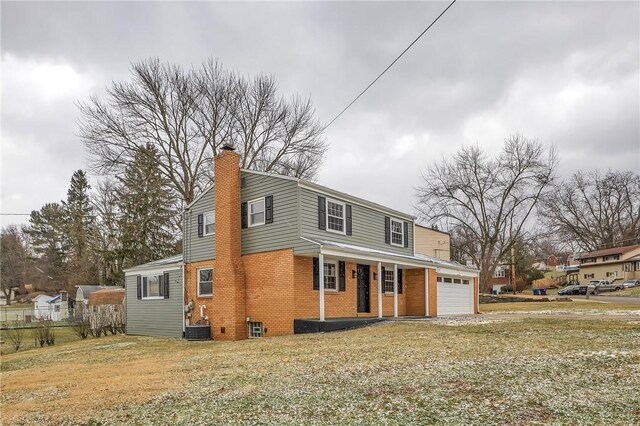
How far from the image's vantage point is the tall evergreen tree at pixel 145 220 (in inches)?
1362

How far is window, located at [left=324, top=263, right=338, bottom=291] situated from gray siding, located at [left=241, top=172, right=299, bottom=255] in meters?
1.93

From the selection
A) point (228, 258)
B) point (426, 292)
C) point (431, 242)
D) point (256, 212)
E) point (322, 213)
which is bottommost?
point (426, 292)

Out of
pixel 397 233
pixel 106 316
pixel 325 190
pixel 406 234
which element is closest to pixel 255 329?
pixel 325 190

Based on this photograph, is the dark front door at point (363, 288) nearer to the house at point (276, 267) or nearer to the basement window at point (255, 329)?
the house at point (276, 267)

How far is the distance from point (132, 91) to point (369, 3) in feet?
71.4

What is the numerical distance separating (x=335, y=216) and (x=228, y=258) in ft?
14.6

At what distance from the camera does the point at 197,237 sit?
2025 cm

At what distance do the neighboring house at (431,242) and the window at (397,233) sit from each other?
1088 centimetres

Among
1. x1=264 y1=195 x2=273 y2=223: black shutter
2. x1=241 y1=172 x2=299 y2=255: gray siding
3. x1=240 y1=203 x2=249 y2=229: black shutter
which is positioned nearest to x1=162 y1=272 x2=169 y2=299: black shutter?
x1=241 y1=172 x2=299 y2=255: gray siding

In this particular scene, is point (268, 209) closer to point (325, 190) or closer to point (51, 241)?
point (325, 190)

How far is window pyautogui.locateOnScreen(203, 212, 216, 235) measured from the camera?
64.5 feet

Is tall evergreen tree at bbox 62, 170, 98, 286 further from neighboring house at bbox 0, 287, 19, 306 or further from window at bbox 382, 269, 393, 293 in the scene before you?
window at bbox 382, 269, 393, 293

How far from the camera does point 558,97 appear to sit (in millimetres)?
19234

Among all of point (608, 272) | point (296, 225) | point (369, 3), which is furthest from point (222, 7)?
point (608, 272)
